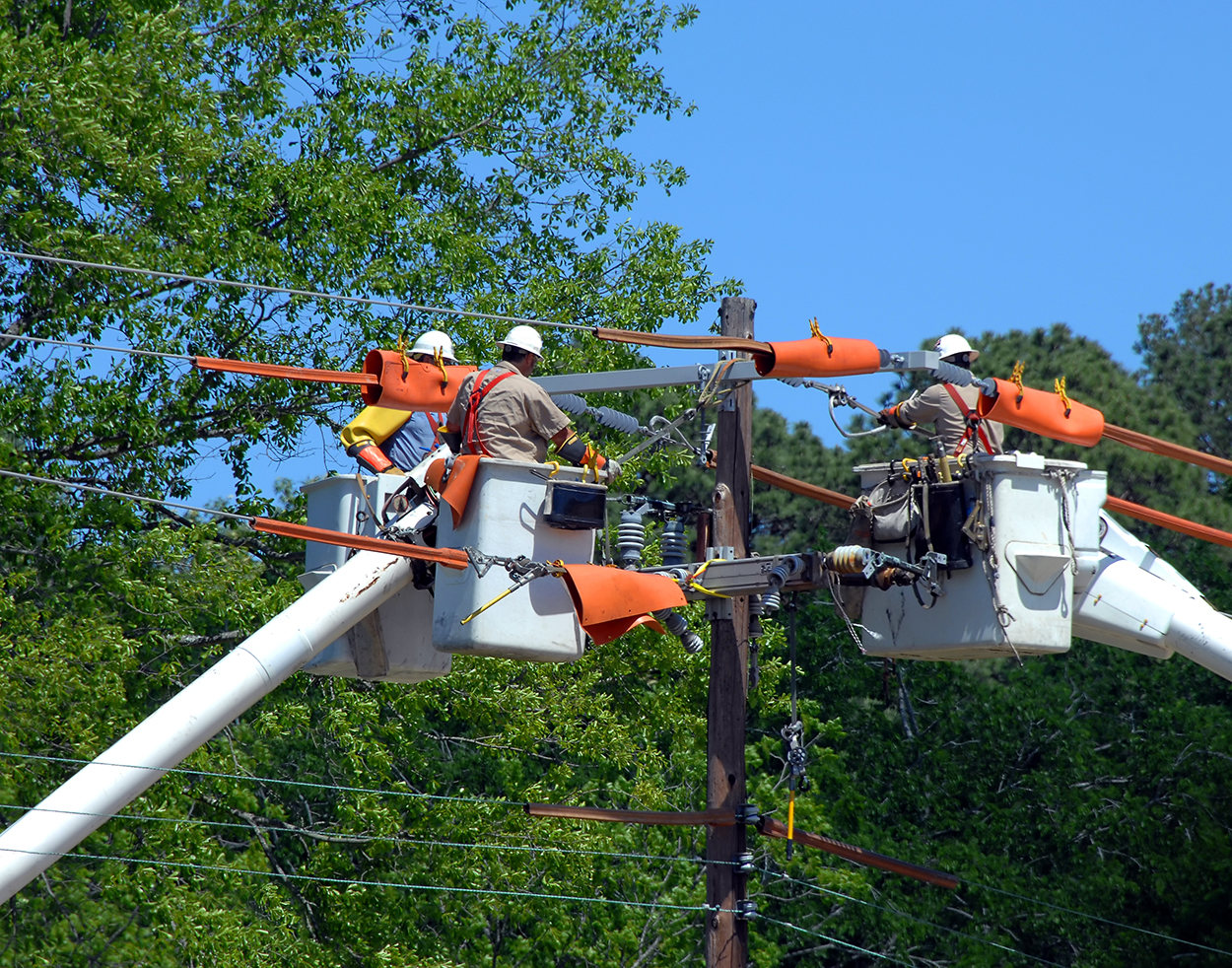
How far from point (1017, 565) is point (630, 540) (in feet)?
7.59

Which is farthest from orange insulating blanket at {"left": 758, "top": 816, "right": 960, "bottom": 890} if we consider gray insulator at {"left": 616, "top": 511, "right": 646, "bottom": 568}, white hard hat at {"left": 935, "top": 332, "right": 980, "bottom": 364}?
white hard hat at {"left": 935, "top": 332, "right": 980, "bottom": 364}

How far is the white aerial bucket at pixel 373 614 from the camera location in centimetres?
1112

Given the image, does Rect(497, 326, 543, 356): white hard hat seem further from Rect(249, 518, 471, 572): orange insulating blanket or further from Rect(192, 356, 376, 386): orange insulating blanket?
Rect(249, 518, 471, 572): orange insulating blanket

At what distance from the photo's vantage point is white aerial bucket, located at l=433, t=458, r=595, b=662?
9.87 m

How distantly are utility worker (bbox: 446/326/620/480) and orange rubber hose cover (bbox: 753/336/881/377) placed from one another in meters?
1.38

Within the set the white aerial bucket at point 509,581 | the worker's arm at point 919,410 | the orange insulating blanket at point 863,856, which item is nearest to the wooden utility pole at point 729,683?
the orange insulating blanket at point 863,856

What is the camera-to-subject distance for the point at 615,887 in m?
20.4

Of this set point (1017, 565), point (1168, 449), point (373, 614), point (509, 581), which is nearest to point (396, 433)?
point (373, 614)

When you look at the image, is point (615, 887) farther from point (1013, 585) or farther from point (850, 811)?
point (1013, 585)

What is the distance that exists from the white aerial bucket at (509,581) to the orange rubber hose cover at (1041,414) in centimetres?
273

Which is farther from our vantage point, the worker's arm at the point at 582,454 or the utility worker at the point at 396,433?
the utility worker at the point at 396,433

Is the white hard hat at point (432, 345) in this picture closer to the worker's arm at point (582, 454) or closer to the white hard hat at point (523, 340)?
the white hard hat at point (523, 340)

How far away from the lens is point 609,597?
32.6 feet

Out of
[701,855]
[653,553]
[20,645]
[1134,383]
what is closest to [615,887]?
[701,855]
